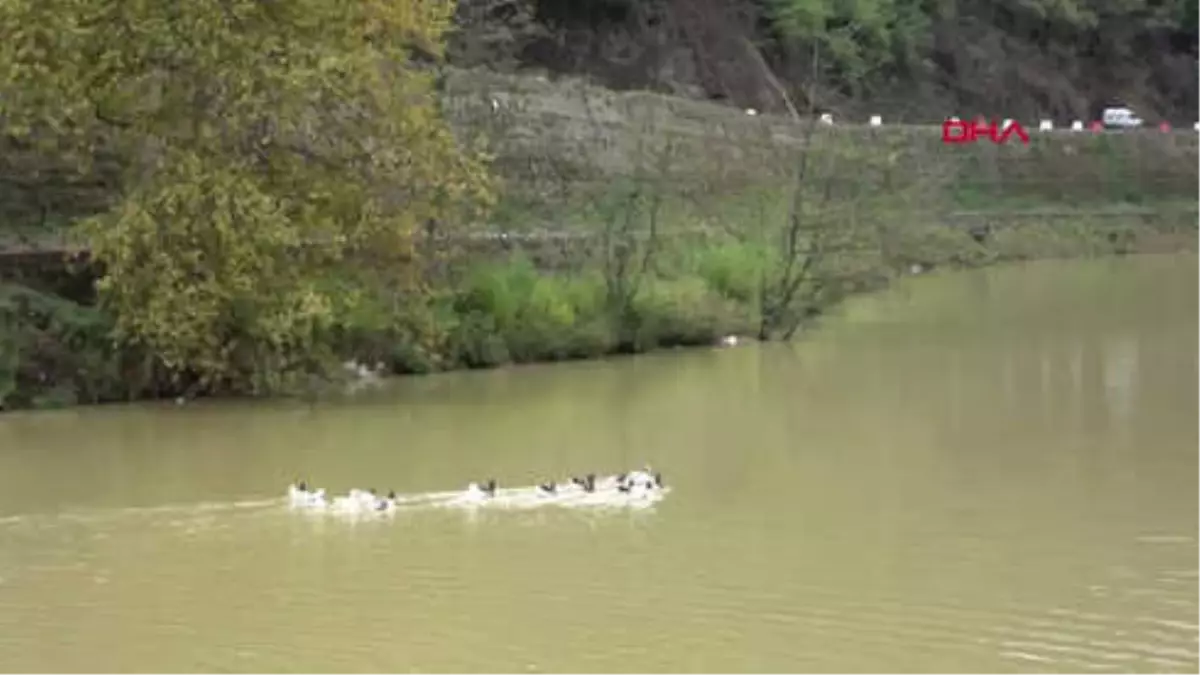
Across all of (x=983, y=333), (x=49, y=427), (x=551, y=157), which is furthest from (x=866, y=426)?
(x=551, y=157)

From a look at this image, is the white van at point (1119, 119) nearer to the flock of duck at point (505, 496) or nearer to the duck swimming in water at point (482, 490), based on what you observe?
the flock of duck at point (505, 496)

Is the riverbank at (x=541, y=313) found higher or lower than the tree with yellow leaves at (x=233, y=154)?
lower

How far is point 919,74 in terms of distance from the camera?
205 ft

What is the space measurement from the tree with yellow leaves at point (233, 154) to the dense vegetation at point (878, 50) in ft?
57.1

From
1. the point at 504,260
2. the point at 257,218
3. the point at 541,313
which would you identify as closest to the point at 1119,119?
the point at 504,260

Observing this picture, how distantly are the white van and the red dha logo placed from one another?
5.22 m

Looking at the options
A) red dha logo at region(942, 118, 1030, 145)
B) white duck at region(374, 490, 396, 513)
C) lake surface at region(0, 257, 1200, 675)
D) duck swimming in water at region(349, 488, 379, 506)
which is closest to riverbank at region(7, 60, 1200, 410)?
lake surface at region(0, 257, 1200, 675)

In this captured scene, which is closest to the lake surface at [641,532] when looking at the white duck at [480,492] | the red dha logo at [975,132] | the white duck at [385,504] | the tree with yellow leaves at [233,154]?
the white duck at [385,504]

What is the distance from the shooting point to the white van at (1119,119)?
61.6 metres

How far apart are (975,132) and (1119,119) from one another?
9979 millimetres

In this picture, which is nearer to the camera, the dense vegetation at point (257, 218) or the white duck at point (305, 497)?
the white duck at point (305, 497)

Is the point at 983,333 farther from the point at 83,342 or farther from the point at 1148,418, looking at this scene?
the point at 83,342

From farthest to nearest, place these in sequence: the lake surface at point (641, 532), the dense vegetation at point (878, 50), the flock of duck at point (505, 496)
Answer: the dense vegetation at point (878, 50)
the flock of duck at point (505, 496)
the lake surface at point (641, 532)

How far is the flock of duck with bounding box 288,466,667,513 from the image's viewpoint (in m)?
17.0
